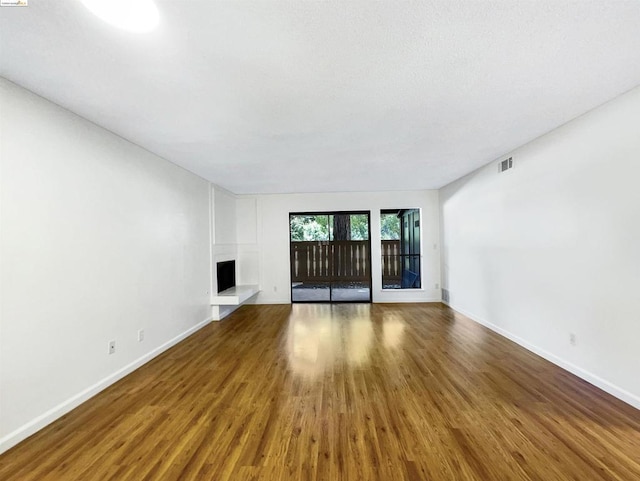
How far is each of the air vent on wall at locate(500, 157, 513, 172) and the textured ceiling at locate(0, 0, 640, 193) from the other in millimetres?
625

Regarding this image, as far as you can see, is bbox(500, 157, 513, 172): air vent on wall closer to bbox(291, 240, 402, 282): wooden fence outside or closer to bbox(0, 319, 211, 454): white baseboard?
bbox(291, 240, 402, 282): wooden fence outside

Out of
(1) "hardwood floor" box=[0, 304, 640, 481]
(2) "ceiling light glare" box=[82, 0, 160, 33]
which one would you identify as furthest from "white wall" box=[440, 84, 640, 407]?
(2) "ceiling light glare" box=[82, 0, 160, 33]

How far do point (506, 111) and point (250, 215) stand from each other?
16.4ft

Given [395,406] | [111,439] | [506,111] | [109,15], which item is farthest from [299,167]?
[111,439]

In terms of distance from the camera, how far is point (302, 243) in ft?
20.9

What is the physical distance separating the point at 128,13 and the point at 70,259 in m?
1.90

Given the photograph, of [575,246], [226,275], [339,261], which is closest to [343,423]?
[575,246]

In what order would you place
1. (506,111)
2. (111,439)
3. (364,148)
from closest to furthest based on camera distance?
(111,439), (506,111), (364,148)

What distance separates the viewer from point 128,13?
1.32 metres

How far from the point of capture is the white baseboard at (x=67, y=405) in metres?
1.80

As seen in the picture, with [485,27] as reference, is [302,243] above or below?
below

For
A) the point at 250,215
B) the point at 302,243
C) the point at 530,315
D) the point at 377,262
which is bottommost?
the point at 530,315

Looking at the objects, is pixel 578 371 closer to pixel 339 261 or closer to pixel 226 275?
pixel 339 261

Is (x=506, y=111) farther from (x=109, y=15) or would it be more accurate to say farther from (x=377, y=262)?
(x=377, y=262)
